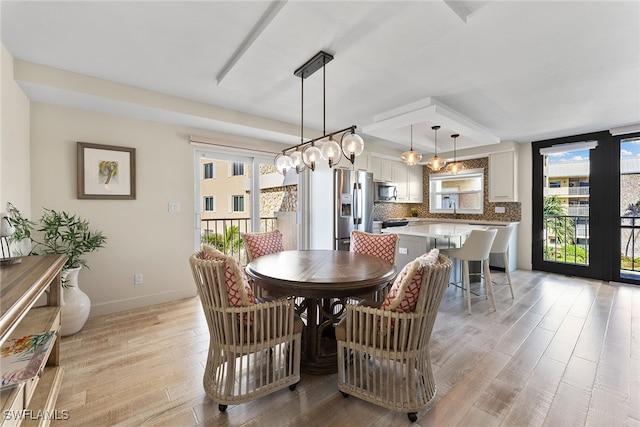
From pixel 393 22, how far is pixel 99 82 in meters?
2.55

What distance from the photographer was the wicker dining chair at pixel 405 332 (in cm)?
145

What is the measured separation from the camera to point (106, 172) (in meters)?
2.89

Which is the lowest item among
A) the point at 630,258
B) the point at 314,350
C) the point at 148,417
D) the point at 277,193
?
the point at 148,417

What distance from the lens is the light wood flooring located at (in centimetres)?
151

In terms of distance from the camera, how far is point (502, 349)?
220 centimetres

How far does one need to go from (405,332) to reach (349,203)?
3272mm

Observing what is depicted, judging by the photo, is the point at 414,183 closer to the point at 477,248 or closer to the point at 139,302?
the point at 477,248

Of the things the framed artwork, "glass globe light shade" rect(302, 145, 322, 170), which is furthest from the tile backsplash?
the framed artwork

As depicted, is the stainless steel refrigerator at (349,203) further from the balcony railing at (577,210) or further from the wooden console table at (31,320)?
the wooden console table at (31,320)

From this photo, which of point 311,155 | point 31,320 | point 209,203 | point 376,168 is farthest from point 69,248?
point 376,168

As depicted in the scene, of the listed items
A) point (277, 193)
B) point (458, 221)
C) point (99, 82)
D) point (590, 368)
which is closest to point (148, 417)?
point (99, 82)

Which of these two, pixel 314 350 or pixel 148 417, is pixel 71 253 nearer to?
pixel 148 417

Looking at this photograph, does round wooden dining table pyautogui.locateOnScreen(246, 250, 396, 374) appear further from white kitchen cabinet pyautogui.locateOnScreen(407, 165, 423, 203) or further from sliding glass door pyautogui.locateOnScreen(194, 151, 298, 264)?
white kitchen cabinet pyautogui.locateOnScreen(407, 165, 423, 203)

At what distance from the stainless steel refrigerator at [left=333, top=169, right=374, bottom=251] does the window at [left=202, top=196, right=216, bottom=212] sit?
1.88m
